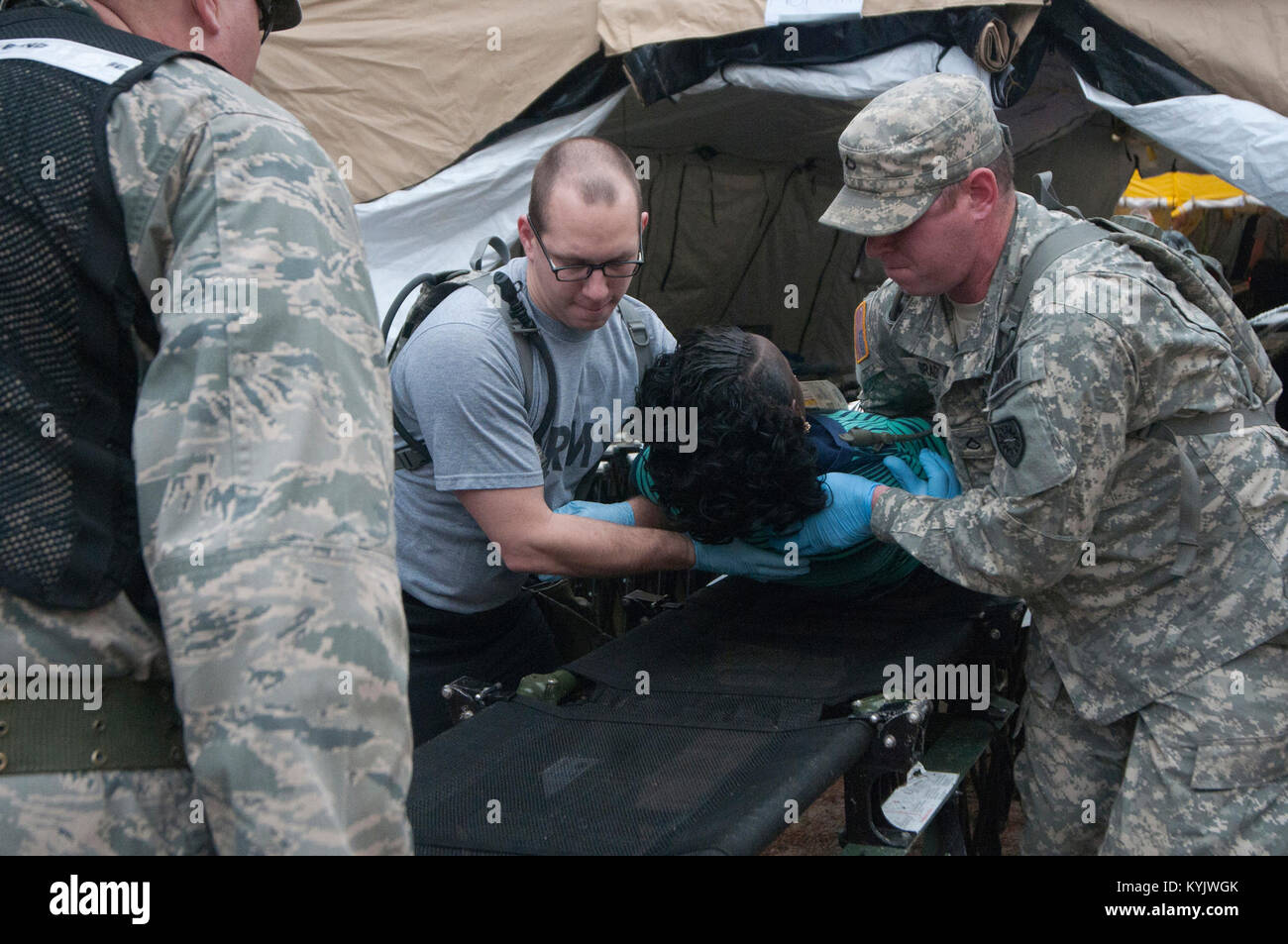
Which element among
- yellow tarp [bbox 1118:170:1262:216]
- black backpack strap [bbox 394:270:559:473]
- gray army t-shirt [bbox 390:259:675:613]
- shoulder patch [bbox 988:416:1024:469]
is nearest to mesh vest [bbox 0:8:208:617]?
gray army t-shirt [bbox 390:259:675:613]

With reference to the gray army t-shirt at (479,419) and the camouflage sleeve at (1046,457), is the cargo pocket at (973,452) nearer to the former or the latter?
the camouflage sleeve at (1046,457)

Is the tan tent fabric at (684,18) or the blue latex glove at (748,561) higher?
the tan tent fabric at (684,18)

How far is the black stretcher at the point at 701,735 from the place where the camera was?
164cm

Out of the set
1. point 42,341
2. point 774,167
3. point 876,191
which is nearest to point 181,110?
point 42,341

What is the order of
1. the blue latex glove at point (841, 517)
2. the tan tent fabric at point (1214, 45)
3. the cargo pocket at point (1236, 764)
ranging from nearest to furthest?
1. the cargo pocket at point (1236, 764)
2. the blue latex glove at point (841, 517)
3. the tan tent fabric at point (1214, 45)

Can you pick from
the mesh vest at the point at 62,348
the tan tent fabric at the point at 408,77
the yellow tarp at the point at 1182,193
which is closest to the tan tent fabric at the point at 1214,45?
the tan tent fabric at the point at 408,77

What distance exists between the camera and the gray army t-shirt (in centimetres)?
225

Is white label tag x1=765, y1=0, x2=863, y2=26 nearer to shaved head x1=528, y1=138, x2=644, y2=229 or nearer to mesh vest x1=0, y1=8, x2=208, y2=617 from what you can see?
shaved head x1=528, y1=138, x2=644, y2=229

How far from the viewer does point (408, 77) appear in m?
5.12

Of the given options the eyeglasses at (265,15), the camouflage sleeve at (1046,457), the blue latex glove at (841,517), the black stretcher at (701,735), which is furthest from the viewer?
the blue latex glove at (841,517)

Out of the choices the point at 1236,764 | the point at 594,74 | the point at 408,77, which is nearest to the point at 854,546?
the point at 1236,764

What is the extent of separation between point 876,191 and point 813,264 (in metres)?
6.63

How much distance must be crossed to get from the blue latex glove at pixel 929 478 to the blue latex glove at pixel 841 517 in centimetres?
19

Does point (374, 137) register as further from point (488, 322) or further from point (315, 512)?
point (315, 512)
